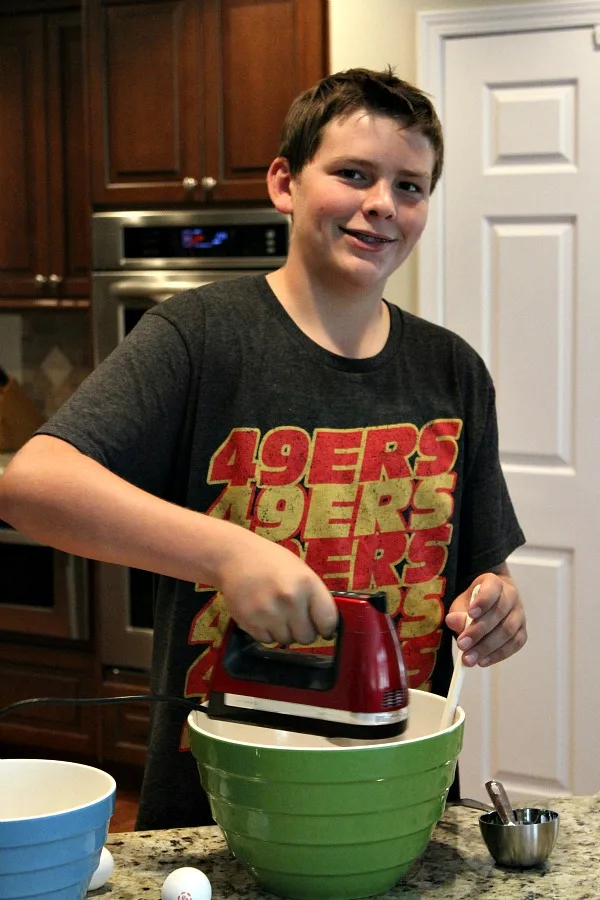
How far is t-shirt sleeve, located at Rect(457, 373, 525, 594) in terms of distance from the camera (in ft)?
5.41

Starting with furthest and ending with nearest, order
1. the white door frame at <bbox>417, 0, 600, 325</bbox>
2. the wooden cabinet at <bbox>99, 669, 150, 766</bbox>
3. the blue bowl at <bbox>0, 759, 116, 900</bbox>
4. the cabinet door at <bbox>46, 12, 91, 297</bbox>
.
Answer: the cabinet door at <bbox>46, 12, 91, 297</bbox> < the wooden cabinet at <bbox>99, 669, 150, 766</bbox> < the white door frame at <bbox>417, 0, 600, 325</bbox> < the blue bowl at <bbox>0, 759, 116, 900</bbox>

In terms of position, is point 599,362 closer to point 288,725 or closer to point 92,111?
point 92,111

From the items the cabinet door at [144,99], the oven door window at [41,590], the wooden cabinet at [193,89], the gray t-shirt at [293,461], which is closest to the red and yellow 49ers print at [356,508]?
the gray t-shirt at [293,461]

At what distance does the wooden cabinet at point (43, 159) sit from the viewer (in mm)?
3711

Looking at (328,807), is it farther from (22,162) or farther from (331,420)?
(22,162)

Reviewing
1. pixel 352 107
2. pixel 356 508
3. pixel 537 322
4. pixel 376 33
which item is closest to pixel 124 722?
pixel 537 322

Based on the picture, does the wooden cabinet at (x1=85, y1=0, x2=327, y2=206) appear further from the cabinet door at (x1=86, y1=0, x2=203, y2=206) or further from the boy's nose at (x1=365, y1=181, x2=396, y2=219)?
the boy's nose at (x1=365, y1=181, x2=396, y2=219)

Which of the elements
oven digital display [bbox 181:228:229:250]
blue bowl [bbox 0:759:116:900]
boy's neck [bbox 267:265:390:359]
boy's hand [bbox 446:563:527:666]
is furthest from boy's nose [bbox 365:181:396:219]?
oven digital display [bbox 181:228:229:250]

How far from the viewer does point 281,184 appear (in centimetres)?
164

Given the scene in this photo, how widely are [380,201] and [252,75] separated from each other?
5.98 ft

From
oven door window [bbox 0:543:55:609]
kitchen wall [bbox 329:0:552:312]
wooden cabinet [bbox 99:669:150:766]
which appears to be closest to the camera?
kitchen wall [bbox 329:0:552:312]

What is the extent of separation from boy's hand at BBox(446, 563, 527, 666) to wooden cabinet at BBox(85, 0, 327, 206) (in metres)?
2.02

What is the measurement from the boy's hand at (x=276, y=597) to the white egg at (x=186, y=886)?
0.23m

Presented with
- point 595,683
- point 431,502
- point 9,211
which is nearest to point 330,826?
point 431,502
